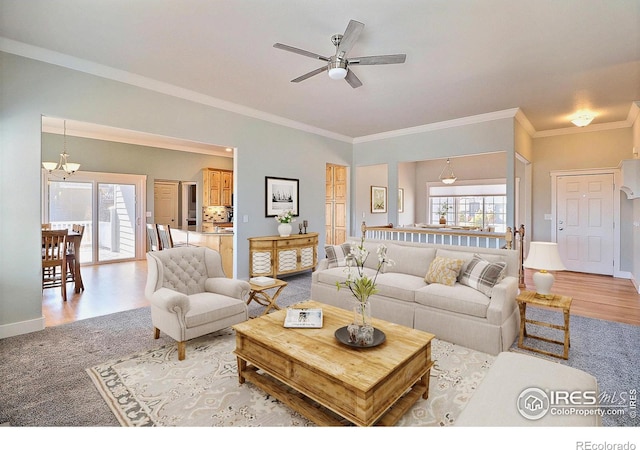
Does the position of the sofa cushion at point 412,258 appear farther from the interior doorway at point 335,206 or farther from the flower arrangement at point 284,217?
the interior doorway at point 335,206

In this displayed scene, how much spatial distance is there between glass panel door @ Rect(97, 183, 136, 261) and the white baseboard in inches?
172

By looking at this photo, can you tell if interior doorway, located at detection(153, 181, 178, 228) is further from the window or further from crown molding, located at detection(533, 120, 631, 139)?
crown molding, located at detection(533, 120, 631, 139)

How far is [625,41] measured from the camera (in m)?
3.08

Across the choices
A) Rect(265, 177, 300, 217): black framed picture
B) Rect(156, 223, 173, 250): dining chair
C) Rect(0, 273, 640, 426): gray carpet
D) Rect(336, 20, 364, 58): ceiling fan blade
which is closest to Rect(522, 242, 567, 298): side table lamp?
Rect(0, 273, 640, 426): gray carpet

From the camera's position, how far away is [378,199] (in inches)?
343

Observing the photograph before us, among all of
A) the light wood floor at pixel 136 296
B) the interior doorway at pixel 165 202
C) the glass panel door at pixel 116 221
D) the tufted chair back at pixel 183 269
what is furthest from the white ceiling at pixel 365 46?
the interior doorway at pixel 165 202

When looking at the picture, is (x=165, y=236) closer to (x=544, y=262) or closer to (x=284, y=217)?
(x=284, y=217)

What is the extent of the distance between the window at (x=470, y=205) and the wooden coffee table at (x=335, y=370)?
7856 mm

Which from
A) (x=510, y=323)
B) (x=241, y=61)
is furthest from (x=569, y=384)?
(x=241, y=61)

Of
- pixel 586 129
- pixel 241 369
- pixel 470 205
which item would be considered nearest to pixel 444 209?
pixel 470 205

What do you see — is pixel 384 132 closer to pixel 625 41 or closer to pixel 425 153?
pixel 425 153

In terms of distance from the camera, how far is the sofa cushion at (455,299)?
9.76 ft

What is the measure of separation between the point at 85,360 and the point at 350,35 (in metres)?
3.52

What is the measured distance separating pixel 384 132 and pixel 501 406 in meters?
Answer: 6.08
